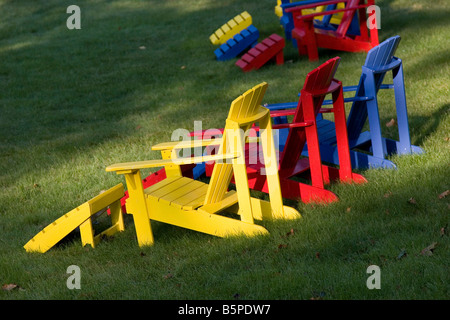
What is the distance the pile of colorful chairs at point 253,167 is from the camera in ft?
15.8

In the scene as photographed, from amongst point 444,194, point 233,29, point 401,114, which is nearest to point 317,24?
point 233,29

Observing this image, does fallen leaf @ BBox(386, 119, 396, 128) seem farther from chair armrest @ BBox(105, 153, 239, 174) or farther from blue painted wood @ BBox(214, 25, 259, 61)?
blue painted wood @ BBox(214, 25, 259, 61)

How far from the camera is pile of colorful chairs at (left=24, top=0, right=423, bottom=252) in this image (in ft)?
15.8

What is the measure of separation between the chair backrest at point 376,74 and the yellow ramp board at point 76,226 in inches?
97.2

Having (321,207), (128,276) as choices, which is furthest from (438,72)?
(128,276)

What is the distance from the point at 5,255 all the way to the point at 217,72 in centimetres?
651

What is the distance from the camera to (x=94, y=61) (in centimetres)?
1298

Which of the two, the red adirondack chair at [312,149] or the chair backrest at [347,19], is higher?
the chair backrest at [347,19]

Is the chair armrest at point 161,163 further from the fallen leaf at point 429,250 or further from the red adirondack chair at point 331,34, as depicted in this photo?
the red adirondack chair at point 331,34

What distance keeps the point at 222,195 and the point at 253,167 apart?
598mm

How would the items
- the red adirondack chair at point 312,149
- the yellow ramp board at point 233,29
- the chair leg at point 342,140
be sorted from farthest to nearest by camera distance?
the yellow ramp board at point 233,29
the chair leg at point 342,140
the red adirondack chair at point 312,149

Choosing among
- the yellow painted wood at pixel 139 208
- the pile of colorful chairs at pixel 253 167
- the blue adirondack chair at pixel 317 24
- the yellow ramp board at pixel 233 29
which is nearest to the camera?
the pile of colorful chairs at pixel 253 167

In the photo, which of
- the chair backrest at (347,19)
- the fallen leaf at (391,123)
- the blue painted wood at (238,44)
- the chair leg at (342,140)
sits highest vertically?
the chair backrest at (347,19)

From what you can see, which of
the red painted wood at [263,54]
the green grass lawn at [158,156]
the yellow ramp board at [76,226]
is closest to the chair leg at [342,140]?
the green grass lawn at [158,156]
